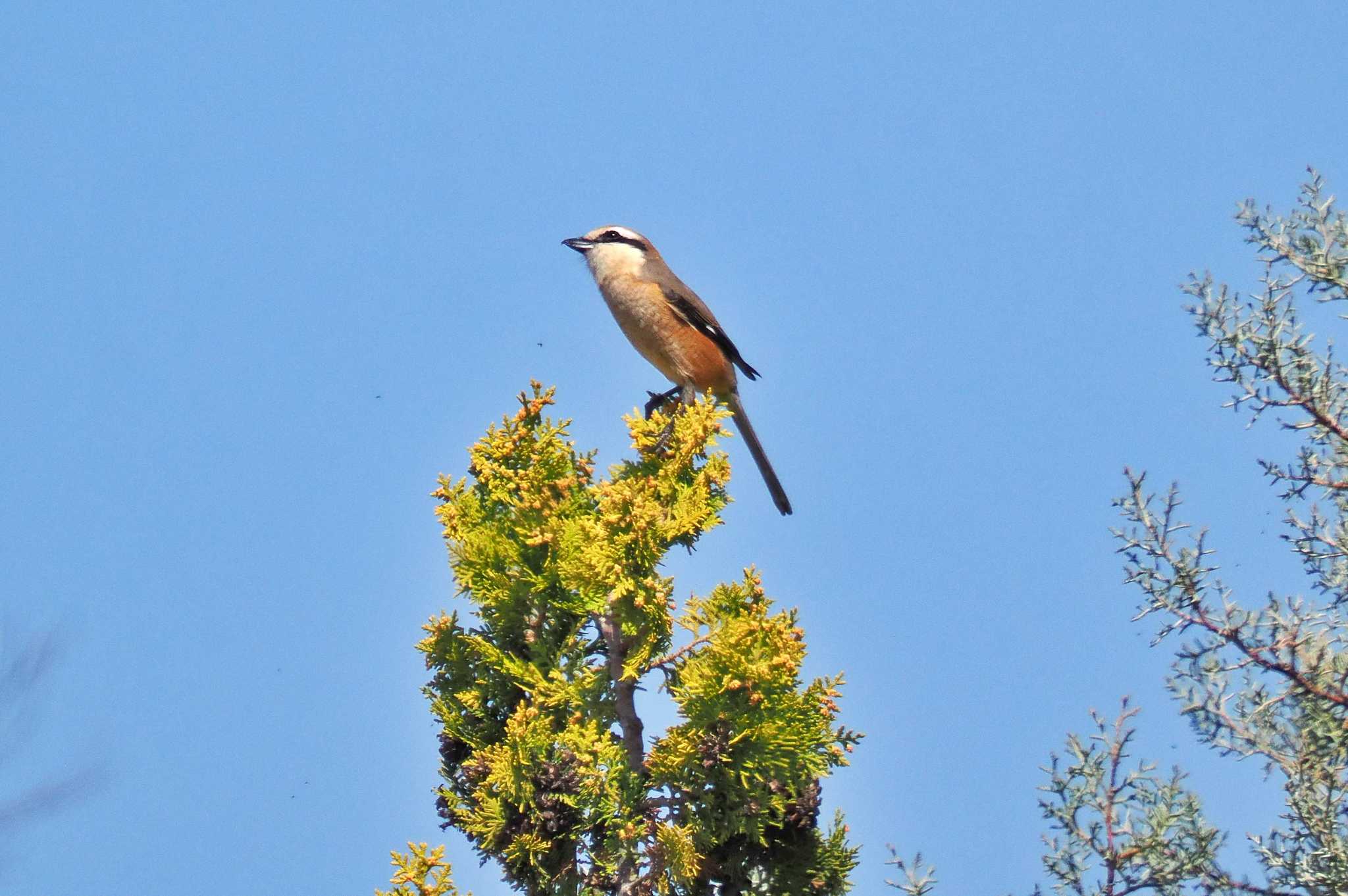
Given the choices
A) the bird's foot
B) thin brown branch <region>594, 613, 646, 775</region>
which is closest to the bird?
the bird's foot

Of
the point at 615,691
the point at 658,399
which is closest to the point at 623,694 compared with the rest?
the point at 615,691

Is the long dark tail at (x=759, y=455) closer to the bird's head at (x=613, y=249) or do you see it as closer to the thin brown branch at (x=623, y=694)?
the bird's head at (x=613, y=249)

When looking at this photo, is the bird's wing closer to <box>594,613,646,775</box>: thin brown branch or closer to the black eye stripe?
the black eye stripe

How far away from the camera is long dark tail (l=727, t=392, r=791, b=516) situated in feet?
27.4

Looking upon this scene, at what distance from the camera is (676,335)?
836cm

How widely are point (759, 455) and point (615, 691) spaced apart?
2962mm

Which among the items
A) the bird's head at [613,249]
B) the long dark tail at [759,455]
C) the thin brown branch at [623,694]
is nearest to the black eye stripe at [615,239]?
the bird's head at [613,249]

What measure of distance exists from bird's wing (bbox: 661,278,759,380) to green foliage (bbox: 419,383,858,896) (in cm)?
227

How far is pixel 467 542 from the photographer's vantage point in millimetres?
6016

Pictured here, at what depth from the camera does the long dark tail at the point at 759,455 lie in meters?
8.35

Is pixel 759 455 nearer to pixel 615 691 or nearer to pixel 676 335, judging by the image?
pixel 676 335

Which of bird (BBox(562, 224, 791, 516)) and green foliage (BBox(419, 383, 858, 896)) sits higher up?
bird (BBox(562, 224, 791, 516))

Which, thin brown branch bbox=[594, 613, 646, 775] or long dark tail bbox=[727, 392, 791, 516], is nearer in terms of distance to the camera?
thin brown branch bbox=[594, 613, 646, 775]

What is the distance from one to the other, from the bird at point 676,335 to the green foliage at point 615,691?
6.54 ft
